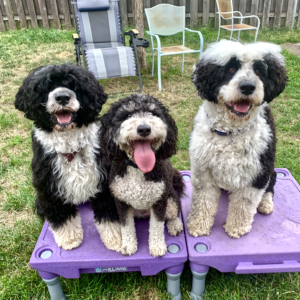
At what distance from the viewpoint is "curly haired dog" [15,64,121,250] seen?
1631 millimetres

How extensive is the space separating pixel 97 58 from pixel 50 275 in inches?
143

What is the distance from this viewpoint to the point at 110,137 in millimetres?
1589

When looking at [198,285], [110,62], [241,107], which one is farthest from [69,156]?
[110,62]

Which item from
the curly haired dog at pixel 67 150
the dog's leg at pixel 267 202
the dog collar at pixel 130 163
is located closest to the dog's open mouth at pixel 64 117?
the curly haired dog at pixel 67 150

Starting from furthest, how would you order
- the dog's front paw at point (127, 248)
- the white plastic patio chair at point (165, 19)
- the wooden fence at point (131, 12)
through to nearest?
the wooden fence at point (131, 12) < the white plastic patio chair at point (165, 19) < the dog's front paw at point (127, 248)

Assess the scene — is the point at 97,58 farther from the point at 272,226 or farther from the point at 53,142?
the point at 272,226

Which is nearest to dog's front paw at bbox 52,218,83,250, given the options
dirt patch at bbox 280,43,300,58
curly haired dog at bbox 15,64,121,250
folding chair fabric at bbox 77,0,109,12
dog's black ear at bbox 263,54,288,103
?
curly haired dog at bbox 15,64,121,250

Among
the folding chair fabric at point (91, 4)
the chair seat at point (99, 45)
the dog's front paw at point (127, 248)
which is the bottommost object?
the dog's front paw at point (127, 248)

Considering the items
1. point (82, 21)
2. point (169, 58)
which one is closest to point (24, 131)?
point (82, 21)

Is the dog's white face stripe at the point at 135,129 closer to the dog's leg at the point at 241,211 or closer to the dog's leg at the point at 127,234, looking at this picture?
the dog's leg at the point at 127,234

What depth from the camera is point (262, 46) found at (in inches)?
66.2

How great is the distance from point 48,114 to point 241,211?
4.82ft

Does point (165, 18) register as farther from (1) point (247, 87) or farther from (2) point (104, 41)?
(1) point (247, 87)

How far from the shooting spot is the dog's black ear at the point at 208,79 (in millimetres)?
1692
